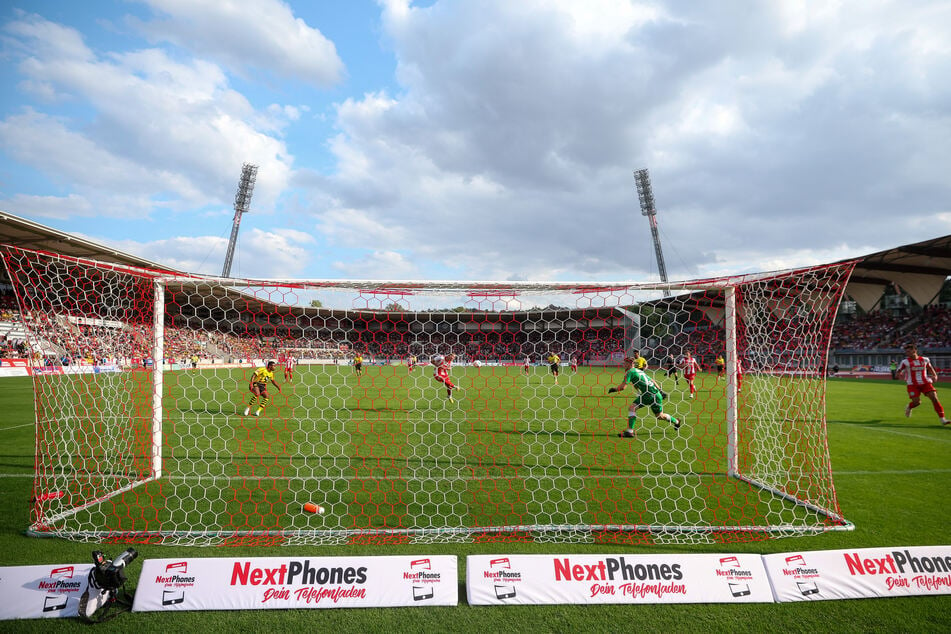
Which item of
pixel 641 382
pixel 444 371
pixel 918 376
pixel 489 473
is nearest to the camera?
pixel 489 473

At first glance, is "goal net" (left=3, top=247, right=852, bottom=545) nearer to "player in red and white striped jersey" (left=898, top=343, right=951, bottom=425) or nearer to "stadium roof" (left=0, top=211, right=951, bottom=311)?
"player in red and white striped jersey" (left=898, top=343, right=951, bottom=425)

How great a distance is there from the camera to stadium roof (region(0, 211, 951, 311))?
19.8 m

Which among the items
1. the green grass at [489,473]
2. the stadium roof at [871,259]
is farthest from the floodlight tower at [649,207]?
the green grass at [489,473]

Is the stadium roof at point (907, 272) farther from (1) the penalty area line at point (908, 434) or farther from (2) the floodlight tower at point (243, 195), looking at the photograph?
(2) the floodlight tower at point (243, 195)

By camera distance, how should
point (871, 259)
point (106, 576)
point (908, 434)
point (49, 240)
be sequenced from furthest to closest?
point (871, 259) → point (49, 240) → point (908, 434) → point (106, 576)

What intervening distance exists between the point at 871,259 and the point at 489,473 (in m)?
28.0

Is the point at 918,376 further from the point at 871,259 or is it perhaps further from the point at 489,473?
the point at 871,259

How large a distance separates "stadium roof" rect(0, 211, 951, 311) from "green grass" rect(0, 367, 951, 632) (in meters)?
8.70

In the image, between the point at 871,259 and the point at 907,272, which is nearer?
the point at 871,259

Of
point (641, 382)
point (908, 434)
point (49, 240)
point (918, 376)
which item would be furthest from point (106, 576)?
point (49, 240)

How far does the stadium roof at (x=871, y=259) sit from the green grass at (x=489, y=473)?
8.70 m

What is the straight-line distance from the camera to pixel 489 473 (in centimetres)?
609

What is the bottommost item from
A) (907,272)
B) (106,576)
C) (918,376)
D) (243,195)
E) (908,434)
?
(908,434)

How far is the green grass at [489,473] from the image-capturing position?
9.46 feet
